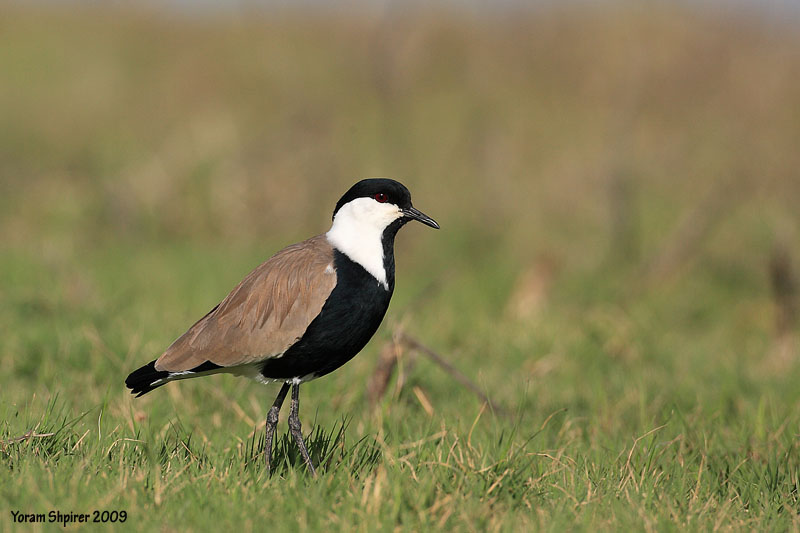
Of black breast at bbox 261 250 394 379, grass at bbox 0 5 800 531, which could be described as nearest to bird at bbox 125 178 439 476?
black breast at bbox 261 250 394 379

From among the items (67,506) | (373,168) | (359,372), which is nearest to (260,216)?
(373,168)

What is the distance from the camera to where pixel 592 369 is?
22.7 ft

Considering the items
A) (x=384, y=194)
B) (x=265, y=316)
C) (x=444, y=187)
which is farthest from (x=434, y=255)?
(x=265, y=316)

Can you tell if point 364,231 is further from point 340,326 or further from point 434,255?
point 434,255

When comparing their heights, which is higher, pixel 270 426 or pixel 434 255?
Result: pixel 270 426

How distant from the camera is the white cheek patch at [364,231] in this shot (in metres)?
A: 4.16

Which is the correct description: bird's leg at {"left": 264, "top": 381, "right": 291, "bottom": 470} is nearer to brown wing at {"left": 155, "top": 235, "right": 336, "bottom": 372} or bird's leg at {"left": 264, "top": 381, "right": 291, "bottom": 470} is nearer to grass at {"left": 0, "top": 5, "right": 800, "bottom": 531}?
grass at {"left": 0, "top": 5, "right": 800, "bottom": 531}

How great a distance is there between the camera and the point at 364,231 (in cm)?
426

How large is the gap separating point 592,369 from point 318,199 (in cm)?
556

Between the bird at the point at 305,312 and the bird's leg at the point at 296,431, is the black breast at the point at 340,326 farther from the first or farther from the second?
the bird's leg at the point at 296,431

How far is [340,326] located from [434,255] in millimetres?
7106

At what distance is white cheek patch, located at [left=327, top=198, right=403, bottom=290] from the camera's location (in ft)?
13.7

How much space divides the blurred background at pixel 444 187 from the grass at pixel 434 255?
50 millimetres

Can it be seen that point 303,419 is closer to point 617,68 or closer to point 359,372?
point 359,372
